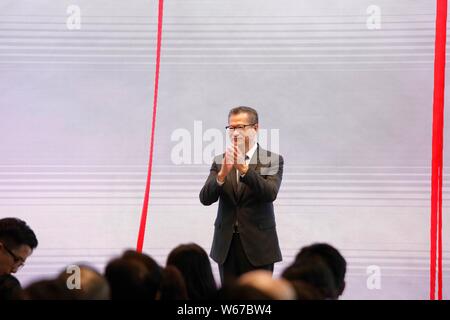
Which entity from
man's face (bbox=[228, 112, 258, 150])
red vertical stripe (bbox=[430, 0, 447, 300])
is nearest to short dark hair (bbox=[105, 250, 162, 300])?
man's face (bbox=[228, 112, 258, 150])

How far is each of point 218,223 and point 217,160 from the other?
11.0 inches

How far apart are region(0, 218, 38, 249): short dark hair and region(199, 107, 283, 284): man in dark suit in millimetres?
706

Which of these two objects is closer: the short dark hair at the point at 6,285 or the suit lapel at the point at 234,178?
the short dark hair at the point at 6,285

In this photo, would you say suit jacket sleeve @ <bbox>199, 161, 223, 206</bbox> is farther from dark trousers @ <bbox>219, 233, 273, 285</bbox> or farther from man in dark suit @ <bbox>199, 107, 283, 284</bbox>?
dark trousers @ <bbox>219, 233, 273, 285</bbox>

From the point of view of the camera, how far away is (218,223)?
2.67 m

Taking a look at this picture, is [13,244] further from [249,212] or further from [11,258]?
[249,212]

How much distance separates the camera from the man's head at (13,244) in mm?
2236

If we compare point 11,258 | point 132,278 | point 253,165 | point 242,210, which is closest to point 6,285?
point 11,258

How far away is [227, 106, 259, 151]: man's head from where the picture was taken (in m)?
2.70

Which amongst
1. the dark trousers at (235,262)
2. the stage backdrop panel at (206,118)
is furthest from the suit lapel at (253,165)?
the stage backdrop panel at (206,118)

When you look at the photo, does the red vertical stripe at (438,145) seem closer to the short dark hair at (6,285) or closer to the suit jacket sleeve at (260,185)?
the suit jacket sleeve at (260,185)
